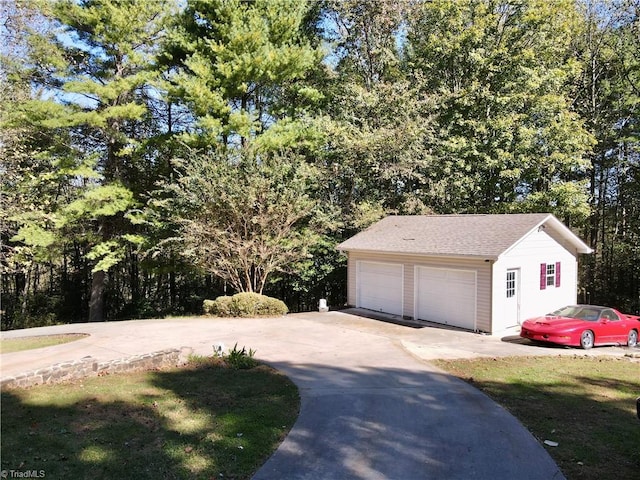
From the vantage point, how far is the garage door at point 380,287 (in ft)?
60.4

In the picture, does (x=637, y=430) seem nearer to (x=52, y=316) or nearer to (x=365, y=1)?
(x=365, y=1)

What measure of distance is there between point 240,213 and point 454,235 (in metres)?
8.67

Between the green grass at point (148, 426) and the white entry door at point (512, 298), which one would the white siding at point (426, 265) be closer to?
the white entry door at point (512, 298)

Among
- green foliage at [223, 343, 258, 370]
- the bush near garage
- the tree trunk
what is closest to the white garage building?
the bush near garage

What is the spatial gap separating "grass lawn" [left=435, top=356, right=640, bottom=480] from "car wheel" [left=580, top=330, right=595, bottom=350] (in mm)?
1609

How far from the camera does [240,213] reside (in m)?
19.1

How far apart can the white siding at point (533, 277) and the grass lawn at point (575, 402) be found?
12.2ft

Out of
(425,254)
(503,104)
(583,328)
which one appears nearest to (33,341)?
(425,254)

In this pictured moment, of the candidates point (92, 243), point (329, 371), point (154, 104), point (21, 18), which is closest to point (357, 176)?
point (154, 104)

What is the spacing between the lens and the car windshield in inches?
551

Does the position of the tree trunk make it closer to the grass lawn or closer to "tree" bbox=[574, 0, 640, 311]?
the grass lawn

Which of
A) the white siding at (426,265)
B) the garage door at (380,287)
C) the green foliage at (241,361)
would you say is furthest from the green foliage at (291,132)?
the green foliage at (241,361)

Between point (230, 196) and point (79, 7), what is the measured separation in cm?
1091

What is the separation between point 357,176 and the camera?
2392cm
